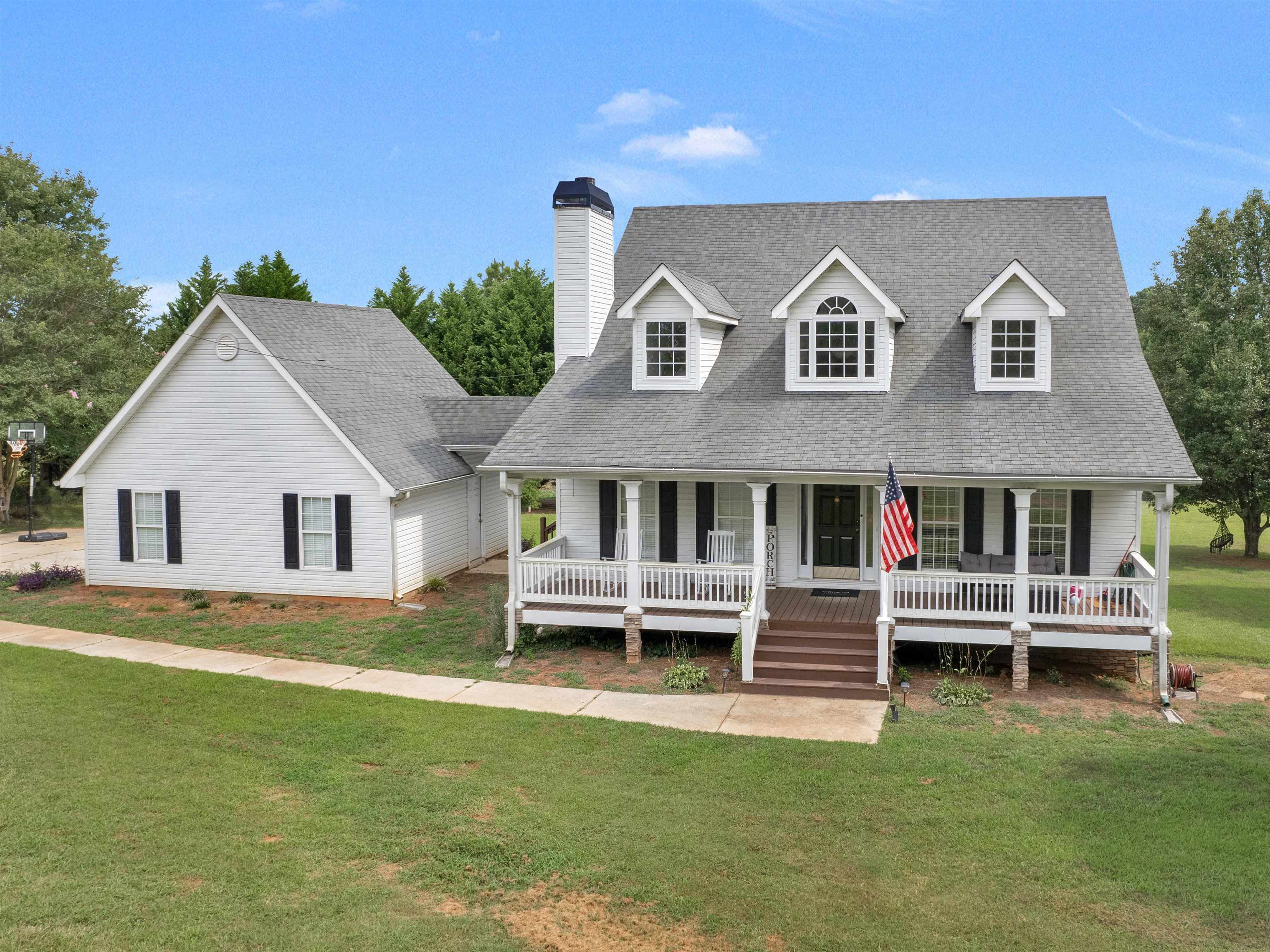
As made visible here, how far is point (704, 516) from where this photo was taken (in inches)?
759

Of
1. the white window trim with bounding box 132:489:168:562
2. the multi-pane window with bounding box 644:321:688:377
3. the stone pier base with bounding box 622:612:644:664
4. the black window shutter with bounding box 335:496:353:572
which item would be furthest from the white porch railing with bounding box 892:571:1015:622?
the white window trim with bounding box 132:489:168:562

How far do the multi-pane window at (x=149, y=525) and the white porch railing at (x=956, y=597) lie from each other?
1601 cm

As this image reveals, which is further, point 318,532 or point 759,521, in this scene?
point 318,532

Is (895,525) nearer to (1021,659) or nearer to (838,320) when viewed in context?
(1021,659)

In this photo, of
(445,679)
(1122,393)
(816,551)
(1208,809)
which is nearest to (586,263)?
(816,551)

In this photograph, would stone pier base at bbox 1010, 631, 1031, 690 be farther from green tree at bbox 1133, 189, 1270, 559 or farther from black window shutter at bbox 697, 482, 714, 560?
green tree at bbox 1133, 189, 1270, 559

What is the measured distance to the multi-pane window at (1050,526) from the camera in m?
18.0

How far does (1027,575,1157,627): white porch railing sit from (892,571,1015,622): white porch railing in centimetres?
40

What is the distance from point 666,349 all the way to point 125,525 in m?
13.0

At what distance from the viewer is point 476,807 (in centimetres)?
1135

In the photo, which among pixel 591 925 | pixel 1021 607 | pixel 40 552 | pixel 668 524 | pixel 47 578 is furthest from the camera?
pixel 40 552

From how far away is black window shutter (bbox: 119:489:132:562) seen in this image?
23.2 meters

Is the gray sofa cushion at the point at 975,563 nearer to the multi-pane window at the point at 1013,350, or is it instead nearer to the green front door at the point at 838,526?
the green front door at the point at 838,526

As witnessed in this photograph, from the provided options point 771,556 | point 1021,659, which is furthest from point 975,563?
point 771,556
